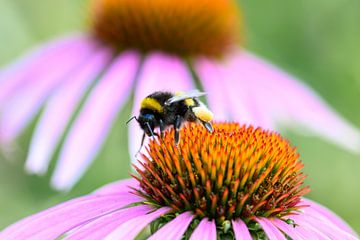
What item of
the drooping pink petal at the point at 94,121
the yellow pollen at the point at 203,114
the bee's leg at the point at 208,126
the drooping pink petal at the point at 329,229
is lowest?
the drooping pink petal at the point at 329,229

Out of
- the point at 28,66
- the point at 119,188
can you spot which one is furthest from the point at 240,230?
the point at 28,66

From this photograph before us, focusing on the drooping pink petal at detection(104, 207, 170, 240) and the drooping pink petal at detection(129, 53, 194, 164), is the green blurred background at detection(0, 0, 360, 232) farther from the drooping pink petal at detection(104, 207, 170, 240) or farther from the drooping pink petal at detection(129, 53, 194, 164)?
the drooping pink petal at detection(104, 207, 170, 240)

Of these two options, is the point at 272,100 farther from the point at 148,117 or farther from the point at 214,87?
the point at 148,117

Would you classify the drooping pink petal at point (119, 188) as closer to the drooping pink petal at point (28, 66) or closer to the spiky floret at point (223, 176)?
the spiky floret at point (223, 176)

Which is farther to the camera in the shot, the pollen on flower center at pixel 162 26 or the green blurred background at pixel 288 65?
the green blurred background at pixel 288 65

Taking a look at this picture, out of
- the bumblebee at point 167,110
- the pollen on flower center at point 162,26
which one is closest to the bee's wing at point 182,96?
the bumblebee at point 167,110

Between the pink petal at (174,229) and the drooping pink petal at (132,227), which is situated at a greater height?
the drooping pink petal at (132,227)

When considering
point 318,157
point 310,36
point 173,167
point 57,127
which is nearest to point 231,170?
point 173,167
